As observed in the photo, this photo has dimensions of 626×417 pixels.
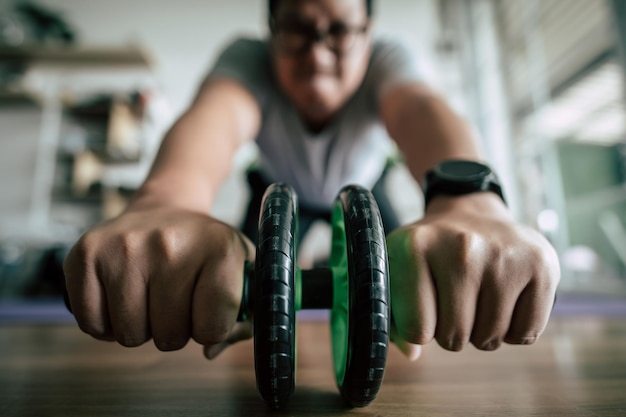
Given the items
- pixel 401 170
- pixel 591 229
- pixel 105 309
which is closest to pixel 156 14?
pixel 401 170

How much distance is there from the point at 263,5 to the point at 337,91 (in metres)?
3.73

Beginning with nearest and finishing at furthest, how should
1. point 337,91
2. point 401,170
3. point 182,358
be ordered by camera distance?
point 182,358 < point 337,91 < point 401,170

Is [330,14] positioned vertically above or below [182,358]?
above

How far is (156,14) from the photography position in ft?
13.5

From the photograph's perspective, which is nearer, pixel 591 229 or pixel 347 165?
pixel 347 165

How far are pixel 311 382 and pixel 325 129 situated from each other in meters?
0.61

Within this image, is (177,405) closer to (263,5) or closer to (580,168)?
(580,168)

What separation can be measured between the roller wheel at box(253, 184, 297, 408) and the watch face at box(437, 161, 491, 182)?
0.65ft

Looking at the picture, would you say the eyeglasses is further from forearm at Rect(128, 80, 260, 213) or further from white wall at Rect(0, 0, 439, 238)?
white wall at Rect(0, 0, 439, 238)

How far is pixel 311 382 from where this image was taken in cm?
48

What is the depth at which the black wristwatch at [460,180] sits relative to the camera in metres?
0.41

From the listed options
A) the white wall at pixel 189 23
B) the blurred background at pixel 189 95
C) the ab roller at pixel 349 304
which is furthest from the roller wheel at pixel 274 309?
the white wall at pixel 189 23

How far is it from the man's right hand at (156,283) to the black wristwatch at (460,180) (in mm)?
215

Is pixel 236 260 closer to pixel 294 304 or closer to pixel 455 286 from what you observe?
pixel 294 304
